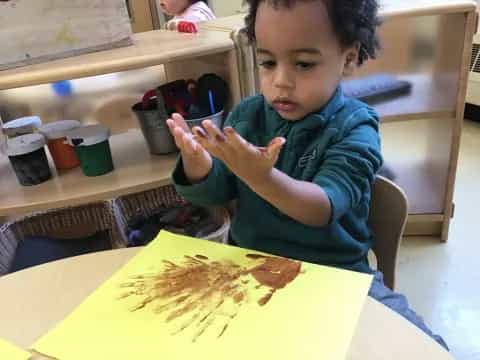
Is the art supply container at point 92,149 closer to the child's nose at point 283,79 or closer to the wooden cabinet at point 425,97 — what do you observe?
the wooden cabinet at point 425,97

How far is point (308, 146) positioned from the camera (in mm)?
846

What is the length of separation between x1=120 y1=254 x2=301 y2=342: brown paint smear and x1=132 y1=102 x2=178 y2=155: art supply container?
2.12ft

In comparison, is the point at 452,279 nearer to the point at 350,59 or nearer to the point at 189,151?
the point at 350,59

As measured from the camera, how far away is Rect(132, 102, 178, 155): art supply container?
1249 mm

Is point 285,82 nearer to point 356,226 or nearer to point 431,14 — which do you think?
point 356,226

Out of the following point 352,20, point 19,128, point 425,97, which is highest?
point 352,20

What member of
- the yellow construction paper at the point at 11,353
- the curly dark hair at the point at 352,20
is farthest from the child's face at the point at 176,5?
the yellow construction paper at the point at 11,353

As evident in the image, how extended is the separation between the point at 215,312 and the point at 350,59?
1.70 feet

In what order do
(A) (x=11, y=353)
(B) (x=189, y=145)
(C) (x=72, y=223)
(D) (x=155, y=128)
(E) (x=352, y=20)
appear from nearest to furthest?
(A) (x=11, y=353), (B) (x=189, y=145), (E) (x=352, y=20), (D) (x=155, y=128), (C) (x=72, y=223)

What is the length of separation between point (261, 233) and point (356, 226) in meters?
0.17

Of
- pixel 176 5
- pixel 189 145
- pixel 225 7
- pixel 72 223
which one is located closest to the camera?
pixel 189 145

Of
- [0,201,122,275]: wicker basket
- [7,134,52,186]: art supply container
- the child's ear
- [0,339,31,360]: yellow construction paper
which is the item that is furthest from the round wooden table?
[0,201,122,275]: wicker basket

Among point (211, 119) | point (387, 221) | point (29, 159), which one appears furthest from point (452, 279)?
point (29, 159)

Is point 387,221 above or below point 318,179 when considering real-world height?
below
